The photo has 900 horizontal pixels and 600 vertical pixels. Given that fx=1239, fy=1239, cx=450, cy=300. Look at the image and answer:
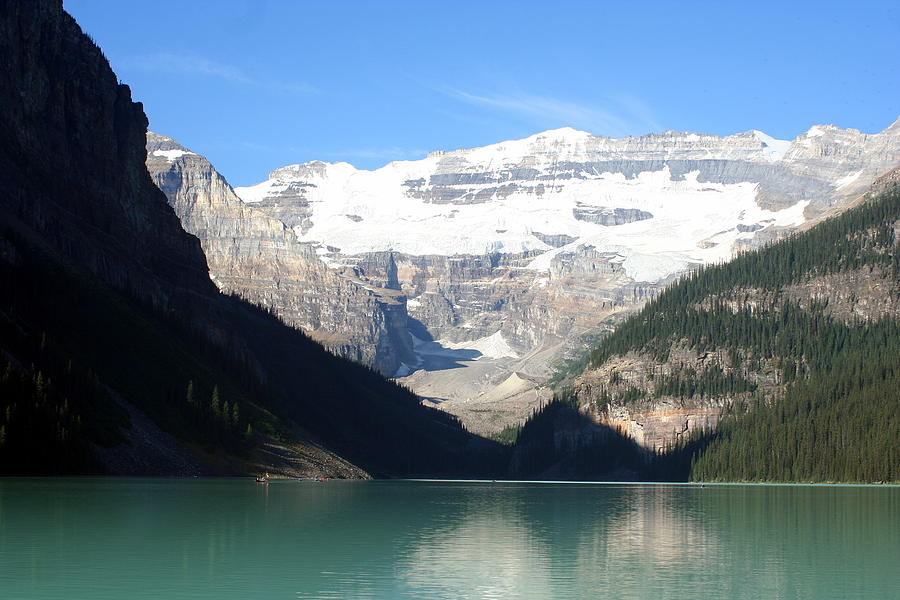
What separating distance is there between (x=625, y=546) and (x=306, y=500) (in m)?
57.7

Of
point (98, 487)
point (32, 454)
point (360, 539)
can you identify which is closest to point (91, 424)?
point (32, 454)

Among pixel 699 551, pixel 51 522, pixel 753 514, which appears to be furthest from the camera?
pixel 753 514

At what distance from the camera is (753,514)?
425ft

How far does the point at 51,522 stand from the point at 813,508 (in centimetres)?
8287

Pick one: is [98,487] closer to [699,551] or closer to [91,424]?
[91,424]

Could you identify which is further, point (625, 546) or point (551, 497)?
point (551, 497)

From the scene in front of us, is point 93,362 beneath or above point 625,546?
above

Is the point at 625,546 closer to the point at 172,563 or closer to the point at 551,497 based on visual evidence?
the point at 172,563

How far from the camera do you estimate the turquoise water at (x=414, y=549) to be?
2692 inches

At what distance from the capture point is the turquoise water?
224 ft

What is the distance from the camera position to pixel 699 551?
89.3 metres

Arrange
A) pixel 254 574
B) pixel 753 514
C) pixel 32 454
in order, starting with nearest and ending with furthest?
pixel 254 574, pixel 753 514, pixel 32 454

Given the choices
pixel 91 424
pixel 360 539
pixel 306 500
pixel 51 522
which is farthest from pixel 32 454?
pixel 360 539

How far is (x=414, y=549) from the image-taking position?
87.6 metres
